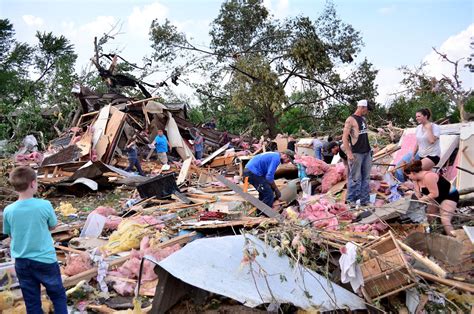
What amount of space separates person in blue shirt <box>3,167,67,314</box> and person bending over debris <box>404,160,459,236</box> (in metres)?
3.86

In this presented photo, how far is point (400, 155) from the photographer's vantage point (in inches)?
376

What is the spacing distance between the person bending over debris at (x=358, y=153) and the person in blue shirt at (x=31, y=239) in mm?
4517

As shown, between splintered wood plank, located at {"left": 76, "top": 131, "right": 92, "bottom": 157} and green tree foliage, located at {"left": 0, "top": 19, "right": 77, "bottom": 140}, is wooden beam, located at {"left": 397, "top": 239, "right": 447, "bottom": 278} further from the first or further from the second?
green tree foliage, located at {"left": 0, "top": 19, "right": 77, "bottom": 140}

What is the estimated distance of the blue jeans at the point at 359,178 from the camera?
6.91 metres

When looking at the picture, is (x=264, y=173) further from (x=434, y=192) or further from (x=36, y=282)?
(x=36, y=282)

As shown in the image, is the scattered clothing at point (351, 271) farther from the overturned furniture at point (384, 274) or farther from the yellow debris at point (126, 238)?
the yellow debris at point (126, 238)

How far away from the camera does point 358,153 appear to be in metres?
6.86

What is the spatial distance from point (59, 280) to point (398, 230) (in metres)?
3.88

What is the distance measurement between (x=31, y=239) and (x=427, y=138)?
5.61 meters

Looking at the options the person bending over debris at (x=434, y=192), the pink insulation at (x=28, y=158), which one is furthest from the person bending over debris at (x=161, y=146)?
the person bending over debris at (x=434, y=192)

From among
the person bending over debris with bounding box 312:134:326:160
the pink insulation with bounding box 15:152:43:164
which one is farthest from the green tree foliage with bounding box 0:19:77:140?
the person bending over debris with bounding box 312:134:326:160

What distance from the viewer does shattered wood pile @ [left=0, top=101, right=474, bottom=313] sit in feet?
12.4

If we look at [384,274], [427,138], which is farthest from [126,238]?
[427,138]

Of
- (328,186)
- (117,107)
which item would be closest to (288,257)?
(328,186)
